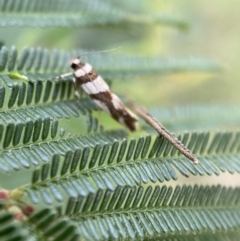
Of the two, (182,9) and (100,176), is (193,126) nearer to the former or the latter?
(100,176)

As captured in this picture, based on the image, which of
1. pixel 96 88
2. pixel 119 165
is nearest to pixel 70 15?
pixel 96 88

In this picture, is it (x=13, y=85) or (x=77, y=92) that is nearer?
(x=13, y=85)

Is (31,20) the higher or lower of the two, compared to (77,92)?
higher

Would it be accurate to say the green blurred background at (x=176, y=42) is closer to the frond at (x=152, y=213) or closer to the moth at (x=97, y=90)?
the moth at (x=97, y=90)

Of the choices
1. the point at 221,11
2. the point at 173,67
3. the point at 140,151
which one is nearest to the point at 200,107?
the point at 173,67

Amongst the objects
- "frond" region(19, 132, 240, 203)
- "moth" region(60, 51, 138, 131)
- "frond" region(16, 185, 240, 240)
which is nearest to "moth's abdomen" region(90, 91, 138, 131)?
"moth" region(60, 51, 138, 131)

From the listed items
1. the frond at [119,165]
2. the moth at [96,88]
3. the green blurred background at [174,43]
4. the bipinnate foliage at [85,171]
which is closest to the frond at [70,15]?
the bipinnate foliage at [85,171]

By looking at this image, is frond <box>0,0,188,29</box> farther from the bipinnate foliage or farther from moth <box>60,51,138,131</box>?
moth <box>60,51,138,131</box>
